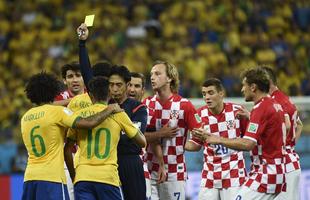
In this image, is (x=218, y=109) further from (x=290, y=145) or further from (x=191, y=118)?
(x=290, y=145)

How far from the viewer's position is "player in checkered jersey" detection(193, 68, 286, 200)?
9773 millimetres

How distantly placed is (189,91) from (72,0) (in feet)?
17.1

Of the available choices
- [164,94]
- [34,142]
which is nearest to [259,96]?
[164,94]

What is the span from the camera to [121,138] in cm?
981

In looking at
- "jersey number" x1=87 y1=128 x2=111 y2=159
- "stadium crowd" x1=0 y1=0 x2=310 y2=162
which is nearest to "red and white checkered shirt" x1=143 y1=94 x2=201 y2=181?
"jersey number" x1=87 y1=128 x2=111 y2=159

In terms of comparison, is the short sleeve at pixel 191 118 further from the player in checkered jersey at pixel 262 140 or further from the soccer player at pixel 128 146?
the soccer player at pixel 128 146

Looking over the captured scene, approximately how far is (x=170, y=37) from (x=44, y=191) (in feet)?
40.8

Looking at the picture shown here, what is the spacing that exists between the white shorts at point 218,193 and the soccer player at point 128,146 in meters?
1.43

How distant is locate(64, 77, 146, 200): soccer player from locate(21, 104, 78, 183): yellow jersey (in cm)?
18

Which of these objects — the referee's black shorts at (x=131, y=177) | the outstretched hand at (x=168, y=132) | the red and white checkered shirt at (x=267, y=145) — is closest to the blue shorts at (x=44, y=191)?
the referee's black shorts at (x=131, y=177)

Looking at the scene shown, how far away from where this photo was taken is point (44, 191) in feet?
30.1

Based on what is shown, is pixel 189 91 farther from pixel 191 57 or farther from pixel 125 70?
pixel 125 70

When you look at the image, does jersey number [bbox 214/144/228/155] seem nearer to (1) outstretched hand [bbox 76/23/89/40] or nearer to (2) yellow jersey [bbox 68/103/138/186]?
(2) yellow jersey [bbox 68/103/138/186]

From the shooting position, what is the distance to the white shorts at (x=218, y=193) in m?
11.1
